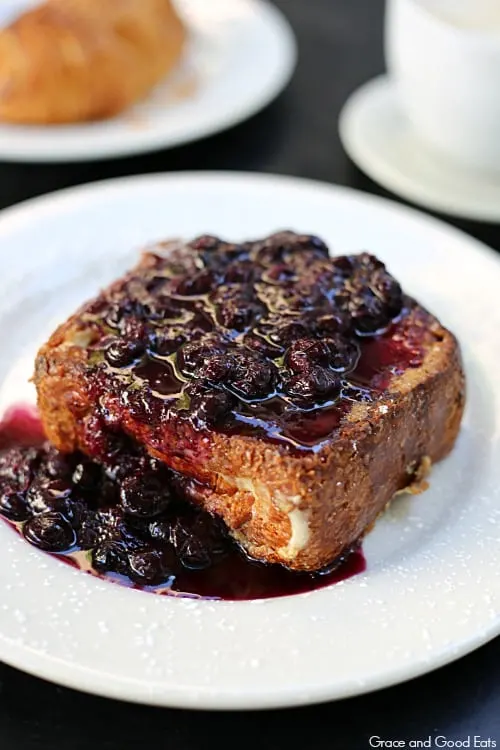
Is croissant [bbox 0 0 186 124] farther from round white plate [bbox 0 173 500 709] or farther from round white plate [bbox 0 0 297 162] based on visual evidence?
round white plate [bbox 0 173 500 709]

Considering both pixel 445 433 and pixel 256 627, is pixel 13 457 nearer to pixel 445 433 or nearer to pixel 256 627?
pixel 256 627

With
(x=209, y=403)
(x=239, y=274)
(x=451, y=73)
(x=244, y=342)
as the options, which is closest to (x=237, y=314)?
(x=244, y=342)

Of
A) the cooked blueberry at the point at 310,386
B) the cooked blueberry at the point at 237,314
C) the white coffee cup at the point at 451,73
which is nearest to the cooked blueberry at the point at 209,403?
the cooked blueberry at the point at 310,386

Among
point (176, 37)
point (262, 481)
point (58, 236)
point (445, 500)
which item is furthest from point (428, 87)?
point (262, 481)

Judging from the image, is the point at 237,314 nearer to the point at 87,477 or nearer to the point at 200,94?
the point at 87,477

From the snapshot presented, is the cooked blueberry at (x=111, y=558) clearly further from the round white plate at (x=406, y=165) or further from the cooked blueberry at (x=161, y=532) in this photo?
the round white plate at (x=406, y=165)

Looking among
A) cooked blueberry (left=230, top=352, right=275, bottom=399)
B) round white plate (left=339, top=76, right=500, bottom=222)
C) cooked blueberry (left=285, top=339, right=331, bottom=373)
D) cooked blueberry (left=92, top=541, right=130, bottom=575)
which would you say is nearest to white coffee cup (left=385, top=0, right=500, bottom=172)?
round white plate (left=339, top=76, right=500, bottom=222)
